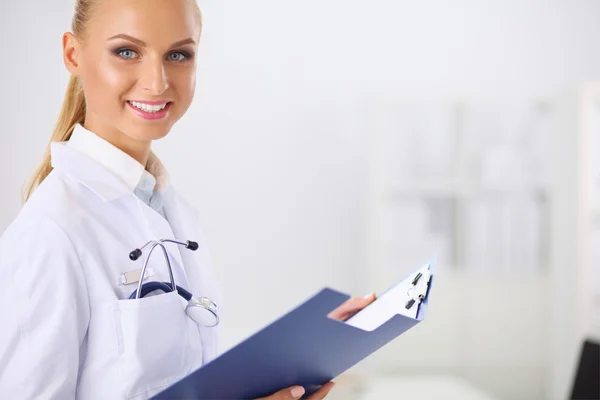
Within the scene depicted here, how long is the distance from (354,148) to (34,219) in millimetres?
3255

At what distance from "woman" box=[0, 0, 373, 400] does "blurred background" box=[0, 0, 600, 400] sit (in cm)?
221

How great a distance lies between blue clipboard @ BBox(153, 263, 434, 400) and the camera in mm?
838

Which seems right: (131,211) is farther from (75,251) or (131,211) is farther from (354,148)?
(354,148)

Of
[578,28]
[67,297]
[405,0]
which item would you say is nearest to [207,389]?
[67,297]

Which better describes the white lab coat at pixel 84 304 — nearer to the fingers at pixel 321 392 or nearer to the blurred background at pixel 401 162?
the fingers at pixel 321 392

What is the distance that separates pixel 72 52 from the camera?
3.70ft

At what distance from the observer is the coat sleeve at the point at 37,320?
923 millimetres

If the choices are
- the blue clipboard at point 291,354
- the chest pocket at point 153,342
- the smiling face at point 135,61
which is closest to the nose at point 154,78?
the smiling face at point 135,61

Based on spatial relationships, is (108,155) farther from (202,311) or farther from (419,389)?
(419,389)

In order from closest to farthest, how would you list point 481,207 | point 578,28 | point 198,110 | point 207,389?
point 207,389
point 481,207
point 198,110
point 578,28

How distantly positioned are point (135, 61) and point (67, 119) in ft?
0.67

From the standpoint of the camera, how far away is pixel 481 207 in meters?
3.48

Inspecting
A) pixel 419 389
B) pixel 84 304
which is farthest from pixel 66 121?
pixel 419 389

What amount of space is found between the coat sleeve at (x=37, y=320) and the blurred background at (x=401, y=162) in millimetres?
2367
